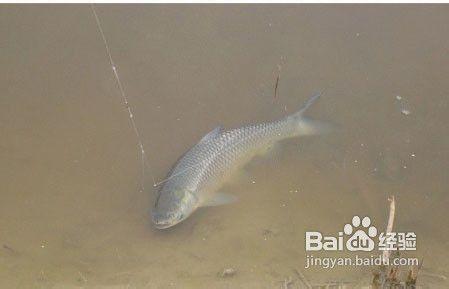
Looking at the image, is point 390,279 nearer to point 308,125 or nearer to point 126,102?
point 308,125

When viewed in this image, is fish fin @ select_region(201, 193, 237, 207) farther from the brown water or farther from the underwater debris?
the underwater debris

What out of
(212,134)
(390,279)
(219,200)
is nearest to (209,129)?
(212,134)

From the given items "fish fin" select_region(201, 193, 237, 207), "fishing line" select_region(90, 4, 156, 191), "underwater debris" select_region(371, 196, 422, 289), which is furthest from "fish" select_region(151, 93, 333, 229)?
"underwater debris" select_region(371, 196, 422, 289)

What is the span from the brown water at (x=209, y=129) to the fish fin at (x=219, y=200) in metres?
0.04

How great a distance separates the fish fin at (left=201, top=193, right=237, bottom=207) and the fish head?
9 centimetres

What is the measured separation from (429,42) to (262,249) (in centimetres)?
180

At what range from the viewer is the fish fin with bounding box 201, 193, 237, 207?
3.45 m

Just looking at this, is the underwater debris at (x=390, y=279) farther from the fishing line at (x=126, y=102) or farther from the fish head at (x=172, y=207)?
A: the fishing line at (x=126, y=102)

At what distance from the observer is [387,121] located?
12.3ft

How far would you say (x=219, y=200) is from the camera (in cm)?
347

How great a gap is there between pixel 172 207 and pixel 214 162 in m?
0.36

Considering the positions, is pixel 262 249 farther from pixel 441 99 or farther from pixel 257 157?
pixel 441 99

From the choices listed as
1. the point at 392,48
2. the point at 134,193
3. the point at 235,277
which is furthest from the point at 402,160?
the point at 134,193

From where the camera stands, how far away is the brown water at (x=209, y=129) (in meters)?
3.30
